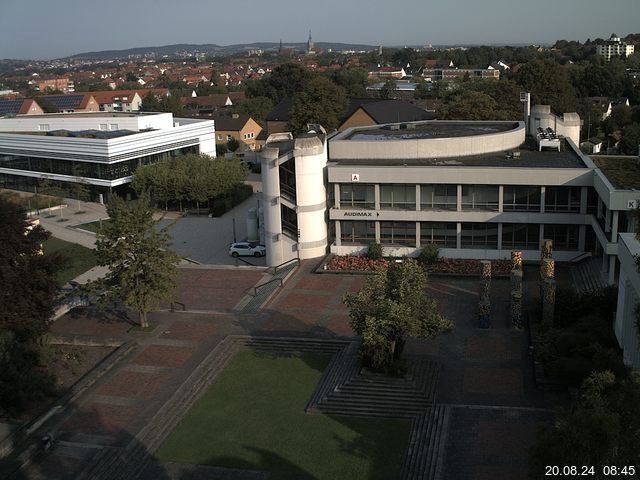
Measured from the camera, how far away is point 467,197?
38.0 m

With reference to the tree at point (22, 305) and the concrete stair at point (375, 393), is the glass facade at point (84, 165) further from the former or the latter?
the concrete stair at point (375, 393)

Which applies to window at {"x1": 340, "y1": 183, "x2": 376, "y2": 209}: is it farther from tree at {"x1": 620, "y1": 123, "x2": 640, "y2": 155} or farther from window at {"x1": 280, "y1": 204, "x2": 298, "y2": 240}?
tree at {"x1": 620, "y1": 123, "x2": 640, "y2": 155}

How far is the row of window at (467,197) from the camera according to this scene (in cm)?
3697

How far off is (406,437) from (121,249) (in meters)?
14.0

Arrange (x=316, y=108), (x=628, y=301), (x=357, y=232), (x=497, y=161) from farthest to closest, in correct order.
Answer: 1. (x=316, y=108)
2. (x=497, y=161)
3. (x=357, y=232)
4. (x=628, y=301)

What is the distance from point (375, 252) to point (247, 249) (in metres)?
8.59

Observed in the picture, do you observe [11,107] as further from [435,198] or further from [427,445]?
[427,445]

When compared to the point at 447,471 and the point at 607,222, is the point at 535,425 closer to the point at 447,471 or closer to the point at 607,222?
the point at 447,471

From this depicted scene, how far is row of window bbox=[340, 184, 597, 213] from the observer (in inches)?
1455

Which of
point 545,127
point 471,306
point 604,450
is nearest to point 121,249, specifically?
point 471,306

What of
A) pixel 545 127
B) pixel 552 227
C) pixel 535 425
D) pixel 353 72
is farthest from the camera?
pixel 353 72

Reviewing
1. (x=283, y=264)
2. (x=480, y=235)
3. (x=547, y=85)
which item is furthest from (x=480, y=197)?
(x=547, y=85)

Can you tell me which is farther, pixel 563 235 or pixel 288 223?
pixel 288 223

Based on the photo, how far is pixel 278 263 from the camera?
39375 millimetres
